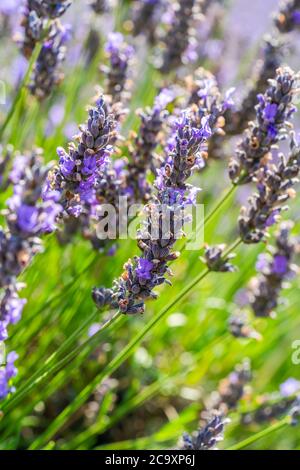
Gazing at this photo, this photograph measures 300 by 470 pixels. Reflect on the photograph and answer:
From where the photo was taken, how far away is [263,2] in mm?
6812

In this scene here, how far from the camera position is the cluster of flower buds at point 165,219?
1.25 metres

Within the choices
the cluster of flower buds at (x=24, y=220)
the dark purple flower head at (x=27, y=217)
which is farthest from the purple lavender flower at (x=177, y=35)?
the dark purple flower head at (x=27, y=217)

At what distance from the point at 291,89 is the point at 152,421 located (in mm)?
1779

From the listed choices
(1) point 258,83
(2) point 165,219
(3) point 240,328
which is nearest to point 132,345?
(2) point 165,219

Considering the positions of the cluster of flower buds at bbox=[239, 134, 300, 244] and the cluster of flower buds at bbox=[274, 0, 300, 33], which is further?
the cluster of flower buds at bbox=[274, 0, 300, 33]

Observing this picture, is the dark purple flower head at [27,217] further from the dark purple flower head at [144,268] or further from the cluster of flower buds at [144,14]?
the cluster of flower buds at [144,14]

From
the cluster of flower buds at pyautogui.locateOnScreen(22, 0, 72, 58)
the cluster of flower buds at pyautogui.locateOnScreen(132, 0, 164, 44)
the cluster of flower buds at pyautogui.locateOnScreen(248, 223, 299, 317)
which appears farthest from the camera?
the cluster of flower buds at pyautogui.locateOnScreen(132, 0, 164, 44)

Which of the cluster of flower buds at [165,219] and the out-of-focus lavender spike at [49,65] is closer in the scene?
the cluster of flower buds at [165,219]

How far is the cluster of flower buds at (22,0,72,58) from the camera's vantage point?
1737mm

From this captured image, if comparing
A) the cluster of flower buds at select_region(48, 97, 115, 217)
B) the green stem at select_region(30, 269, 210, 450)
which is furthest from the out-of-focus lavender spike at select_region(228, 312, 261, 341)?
the cluster of flower buds at select_region(48, 97, 115, 217)

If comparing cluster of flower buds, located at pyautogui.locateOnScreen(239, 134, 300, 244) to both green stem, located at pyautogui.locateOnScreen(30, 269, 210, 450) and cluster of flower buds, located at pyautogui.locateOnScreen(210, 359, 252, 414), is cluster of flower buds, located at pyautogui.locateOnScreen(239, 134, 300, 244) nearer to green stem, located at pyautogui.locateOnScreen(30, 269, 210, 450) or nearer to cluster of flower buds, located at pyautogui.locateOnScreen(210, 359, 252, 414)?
green stem, located at pyautogui.locateOnScreen(30, 269, 210, 450)

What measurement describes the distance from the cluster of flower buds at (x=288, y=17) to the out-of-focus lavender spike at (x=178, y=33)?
0.34m

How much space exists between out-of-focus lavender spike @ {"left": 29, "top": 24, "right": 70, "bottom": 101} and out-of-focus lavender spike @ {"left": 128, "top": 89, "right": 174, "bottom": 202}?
1.37 ft

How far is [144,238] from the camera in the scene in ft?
4.27
